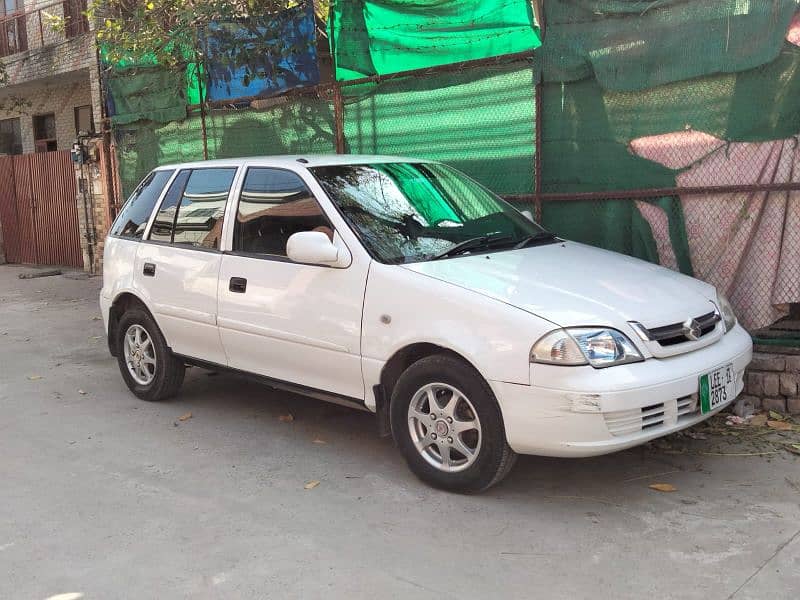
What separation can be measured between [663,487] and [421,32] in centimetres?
474

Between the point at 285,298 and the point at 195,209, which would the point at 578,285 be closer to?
the point at 285,298

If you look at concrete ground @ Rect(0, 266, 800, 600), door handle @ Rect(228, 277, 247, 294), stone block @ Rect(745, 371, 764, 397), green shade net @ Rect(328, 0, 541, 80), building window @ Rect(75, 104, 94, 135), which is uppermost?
building window @ Rect(75, 104, 94, 135)

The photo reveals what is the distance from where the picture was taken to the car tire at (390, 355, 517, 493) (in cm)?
393

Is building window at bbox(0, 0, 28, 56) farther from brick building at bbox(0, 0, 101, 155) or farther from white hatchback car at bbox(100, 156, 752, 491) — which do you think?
white hatchback car at bbox(100, 156, 752, 491)

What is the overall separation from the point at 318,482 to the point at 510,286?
5.01ft

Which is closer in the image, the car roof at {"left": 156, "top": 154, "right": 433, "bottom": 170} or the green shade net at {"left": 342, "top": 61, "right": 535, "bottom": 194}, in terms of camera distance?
the car roof at {"left": 156, "top": 154, "right": 433, "bottom": 170}

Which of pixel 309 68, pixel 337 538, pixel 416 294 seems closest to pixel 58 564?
pixel 337 538

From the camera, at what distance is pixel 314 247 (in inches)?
174

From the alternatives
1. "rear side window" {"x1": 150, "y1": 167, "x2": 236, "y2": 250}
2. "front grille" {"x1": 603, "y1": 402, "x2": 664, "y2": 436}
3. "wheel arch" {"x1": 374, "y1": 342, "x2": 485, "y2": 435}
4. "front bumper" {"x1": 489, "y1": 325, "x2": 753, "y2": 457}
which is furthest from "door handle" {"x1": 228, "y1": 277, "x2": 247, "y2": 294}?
"front grille" {"x1": 603, "y1": 402, "x2": 664, "y2": 436}

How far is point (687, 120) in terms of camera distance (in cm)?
570

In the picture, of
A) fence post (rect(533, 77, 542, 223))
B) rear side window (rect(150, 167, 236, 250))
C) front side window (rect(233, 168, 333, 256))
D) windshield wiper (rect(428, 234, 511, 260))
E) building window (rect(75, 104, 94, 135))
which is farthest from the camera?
building window (rect(75, 104, 94, 135))

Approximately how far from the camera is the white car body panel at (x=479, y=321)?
3.73 meters

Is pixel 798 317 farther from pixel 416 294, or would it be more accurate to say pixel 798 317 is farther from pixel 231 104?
pixel 231 104

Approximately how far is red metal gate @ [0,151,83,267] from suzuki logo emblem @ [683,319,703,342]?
1277 centimetres
